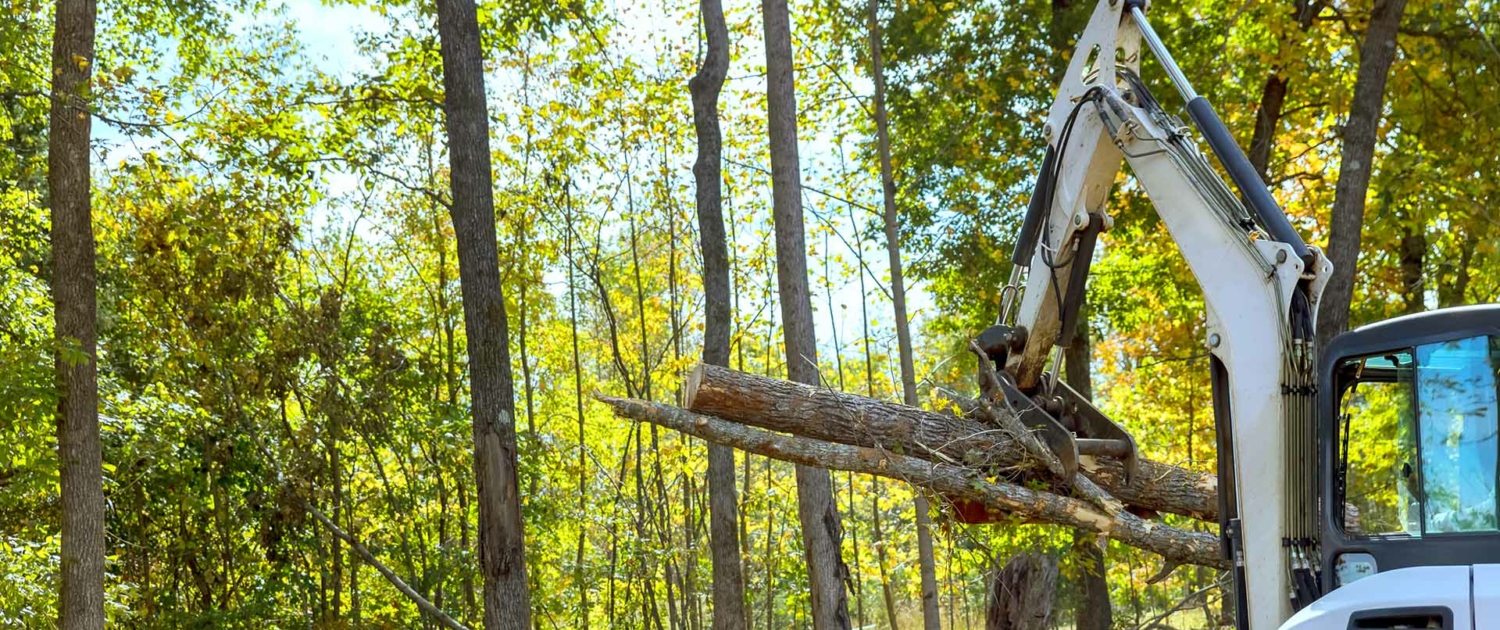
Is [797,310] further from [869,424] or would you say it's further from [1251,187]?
[1251,187]

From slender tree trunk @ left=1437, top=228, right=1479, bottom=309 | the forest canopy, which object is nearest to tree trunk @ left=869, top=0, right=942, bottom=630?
Answer: the forest canopy

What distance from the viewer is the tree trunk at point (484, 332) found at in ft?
26.0

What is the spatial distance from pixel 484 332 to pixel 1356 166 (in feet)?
23.5

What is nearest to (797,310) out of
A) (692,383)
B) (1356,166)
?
(692,383)

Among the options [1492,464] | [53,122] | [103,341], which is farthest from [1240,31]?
[103,341]

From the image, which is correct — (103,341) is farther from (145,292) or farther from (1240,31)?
(1240,31)

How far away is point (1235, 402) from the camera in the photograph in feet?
14.5

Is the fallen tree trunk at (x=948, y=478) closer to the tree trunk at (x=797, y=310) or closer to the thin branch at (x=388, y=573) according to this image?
the tree trunk at (x=797, y=310)

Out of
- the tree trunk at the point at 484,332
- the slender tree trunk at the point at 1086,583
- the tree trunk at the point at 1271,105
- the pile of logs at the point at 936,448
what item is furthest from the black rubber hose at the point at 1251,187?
the slender tree trunk at the point at 1086,583

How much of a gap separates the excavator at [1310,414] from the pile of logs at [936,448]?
0.43m

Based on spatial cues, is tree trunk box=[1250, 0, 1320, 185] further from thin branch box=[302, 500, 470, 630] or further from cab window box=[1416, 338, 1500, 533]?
thin branch box=[302, 500, 470, 630]

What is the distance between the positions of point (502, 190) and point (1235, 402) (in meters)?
11.7

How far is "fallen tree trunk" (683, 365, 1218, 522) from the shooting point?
619 cm

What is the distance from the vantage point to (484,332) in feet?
26.7
